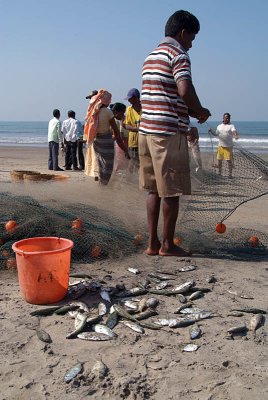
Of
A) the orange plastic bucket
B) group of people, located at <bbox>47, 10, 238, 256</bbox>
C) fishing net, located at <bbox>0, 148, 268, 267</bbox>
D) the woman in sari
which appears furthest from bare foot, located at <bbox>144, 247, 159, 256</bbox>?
the woman in sari

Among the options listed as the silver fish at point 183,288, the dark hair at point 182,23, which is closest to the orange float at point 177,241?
the silver fish at point 183,288

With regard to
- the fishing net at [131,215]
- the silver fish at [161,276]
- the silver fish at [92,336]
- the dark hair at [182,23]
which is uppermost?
the dark hair at [182,23]

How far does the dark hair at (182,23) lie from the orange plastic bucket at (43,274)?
2.66 m

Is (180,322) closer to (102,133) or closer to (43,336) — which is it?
(43,336)

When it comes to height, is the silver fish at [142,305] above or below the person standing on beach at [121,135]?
below

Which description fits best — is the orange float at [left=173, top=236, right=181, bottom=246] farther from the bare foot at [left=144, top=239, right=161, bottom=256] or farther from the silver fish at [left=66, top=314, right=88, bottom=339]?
the silver fish at [left=66, top=314, right=88, bottom=339]

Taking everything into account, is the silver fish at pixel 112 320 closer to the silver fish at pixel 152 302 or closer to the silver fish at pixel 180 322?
the silver fish at pixel 152 302

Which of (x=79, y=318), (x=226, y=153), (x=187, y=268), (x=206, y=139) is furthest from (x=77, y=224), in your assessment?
(x=206, y=139)

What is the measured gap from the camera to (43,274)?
13.1 ft

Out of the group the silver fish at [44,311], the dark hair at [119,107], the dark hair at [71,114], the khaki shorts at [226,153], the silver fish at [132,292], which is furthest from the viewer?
the dark hair at [71,114]

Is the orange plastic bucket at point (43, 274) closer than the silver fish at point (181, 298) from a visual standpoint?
Yes

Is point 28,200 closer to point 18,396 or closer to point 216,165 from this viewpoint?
point 216,165

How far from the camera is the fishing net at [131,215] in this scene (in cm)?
538

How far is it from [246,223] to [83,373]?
514cm
